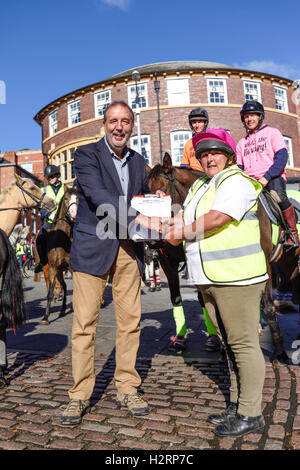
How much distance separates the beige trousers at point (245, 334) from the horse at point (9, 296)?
8.34ft

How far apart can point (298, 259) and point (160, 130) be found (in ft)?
70.7

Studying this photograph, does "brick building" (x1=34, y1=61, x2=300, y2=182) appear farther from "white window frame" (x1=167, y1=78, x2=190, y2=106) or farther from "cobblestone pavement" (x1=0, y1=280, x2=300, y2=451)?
"cobblestone pavement" (x1=0, y1=280, x2=300, y2=451)

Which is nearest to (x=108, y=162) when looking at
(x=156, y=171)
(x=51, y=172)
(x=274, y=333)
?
(x=156, y=171)

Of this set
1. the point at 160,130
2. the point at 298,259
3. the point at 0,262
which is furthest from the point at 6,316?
the point at 160,130

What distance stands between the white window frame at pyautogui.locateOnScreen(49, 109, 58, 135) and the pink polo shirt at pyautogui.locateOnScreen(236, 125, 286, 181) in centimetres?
2882

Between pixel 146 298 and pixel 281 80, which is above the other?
pixel 281 80

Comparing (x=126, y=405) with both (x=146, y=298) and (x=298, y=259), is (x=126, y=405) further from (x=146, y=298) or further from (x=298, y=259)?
(x=146, y=298)

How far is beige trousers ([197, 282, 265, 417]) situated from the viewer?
2432 millimetres

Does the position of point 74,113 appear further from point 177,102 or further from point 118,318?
point 118,318

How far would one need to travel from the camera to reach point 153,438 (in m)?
2.54

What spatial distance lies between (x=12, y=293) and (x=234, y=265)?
Result: 272 centimetres

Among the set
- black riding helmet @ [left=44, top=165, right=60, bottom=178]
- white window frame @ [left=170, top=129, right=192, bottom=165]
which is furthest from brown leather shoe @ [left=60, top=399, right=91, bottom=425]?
white window frame @ [left=170, top=129, right=192, bottom=165]

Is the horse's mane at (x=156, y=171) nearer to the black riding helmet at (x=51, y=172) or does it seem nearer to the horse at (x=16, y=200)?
the horse at (x=16, y=200)

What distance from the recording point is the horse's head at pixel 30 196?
589 cm
